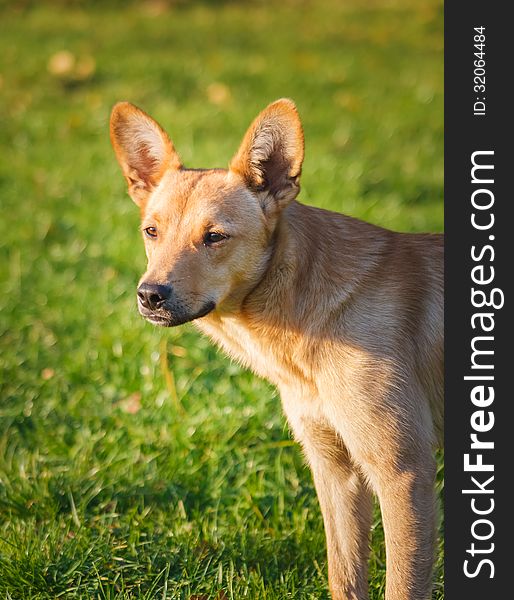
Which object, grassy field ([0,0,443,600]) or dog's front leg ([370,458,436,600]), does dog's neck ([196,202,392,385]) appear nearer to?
dog's front leg ([370,458,436,600])

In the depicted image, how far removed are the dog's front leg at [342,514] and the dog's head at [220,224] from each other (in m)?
0.70

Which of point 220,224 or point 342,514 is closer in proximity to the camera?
point 220,224

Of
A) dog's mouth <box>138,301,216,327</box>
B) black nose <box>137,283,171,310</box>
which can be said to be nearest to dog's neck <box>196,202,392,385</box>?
dog's mouth <box>138,301,216,327</box>

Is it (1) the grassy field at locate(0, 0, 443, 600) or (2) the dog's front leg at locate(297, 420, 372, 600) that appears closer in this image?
(2) the dog's front leg at locate(297, 420, 372, 600)

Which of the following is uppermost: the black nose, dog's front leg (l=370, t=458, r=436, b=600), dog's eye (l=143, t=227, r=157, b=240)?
dog's eye (l=143, t=227, r=157, b=240)

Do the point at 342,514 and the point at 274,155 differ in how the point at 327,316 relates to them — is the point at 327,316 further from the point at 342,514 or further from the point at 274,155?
the point at 342,514

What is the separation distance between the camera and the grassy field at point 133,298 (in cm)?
378

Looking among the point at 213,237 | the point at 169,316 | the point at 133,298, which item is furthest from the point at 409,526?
the point at 133,298

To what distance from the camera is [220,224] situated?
3.41m

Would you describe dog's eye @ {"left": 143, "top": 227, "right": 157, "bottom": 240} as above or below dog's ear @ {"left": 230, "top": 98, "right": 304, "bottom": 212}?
below

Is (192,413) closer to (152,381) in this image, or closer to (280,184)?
(152,381)

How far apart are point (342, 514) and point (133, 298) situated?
2.70 m

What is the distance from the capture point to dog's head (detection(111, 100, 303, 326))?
329 cm

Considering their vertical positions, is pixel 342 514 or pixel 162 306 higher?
pixel 162 306
